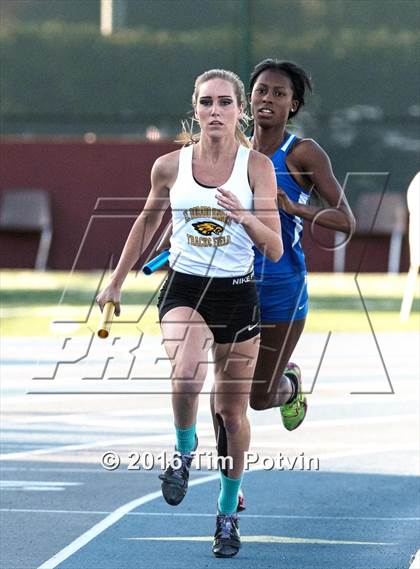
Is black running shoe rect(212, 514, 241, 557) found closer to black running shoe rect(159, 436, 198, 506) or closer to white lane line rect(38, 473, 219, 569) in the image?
black running shoe rect(159, 436, 198, 506)

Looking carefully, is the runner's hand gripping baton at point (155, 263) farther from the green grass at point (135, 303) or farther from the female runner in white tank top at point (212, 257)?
the green grass at point (135, 303)

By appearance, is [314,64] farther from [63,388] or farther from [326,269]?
[63,388]

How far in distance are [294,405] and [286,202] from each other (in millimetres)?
2192

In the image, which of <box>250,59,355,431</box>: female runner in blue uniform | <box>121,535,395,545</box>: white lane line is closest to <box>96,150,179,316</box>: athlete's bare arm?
<box>250,59,355,431</box>: female runner in blue uniform

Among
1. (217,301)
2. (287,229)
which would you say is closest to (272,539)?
(217,301)

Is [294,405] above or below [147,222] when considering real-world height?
below

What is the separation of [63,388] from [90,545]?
6729 millimetres

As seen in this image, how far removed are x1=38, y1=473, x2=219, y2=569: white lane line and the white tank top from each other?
1.51m

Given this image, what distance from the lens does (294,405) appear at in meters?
9.62

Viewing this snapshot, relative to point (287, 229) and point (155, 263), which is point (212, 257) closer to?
point (155, 263)

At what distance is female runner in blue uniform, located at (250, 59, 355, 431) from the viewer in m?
8.08

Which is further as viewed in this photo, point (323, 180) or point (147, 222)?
point (323, 180)

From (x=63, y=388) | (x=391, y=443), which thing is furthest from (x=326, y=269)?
(x=391, y=443)

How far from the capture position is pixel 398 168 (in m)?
27.6
